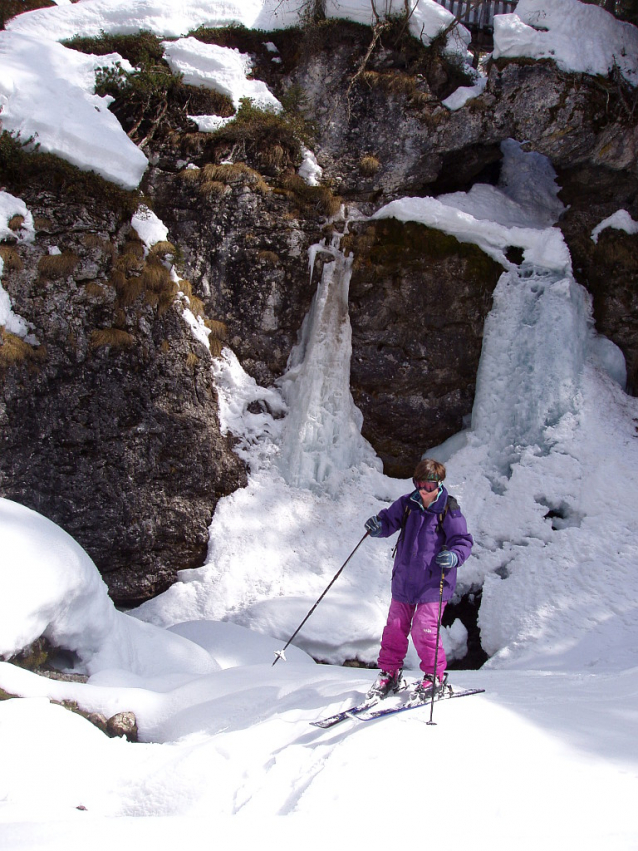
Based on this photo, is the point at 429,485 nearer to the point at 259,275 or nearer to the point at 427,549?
the point at 427,549

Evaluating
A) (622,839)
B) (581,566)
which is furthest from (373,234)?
(622,839)

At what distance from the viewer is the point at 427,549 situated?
4199 millimetres

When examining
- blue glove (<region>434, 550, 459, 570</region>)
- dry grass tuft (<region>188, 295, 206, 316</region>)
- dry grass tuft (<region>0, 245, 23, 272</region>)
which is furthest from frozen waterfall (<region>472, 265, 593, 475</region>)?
dry grass tuft (<region>0, 245, 23, 272</region>)

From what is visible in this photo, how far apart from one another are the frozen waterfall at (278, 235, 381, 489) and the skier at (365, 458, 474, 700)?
5.41m

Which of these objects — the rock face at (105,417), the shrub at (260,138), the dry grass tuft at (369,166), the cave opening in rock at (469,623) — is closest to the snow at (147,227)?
the rock face at (105,417)

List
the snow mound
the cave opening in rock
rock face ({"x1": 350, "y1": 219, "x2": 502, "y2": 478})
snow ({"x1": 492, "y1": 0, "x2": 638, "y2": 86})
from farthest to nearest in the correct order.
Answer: snow ({"x1": 492, "y1": 0, "x2": 638, "y2": 86}) < rock face ({"x1": 350, "y1": 219, "x2": 502, "y2": 478}) < the cave opening in rock < the snow mound

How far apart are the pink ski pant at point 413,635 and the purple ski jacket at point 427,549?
8 centimetres

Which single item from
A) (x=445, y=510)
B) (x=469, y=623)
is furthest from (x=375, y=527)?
(x=469, y=623)

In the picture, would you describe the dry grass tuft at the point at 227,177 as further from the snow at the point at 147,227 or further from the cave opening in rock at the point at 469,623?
the cave opening in rock at the point at 469,623

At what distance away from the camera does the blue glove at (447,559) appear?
12.9 feet

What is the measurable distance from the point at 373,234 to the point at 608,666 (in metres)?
7.67

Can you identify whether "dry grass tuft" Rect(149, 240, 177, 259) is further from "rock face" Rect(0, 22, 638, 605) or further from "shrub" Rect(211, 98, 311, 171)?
"shrub" Rect(211, 98, 311, 171)

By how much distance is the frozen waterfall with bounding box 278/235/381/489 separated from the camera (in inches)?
383

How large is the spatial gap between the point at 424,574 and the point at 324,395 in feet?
20.0
